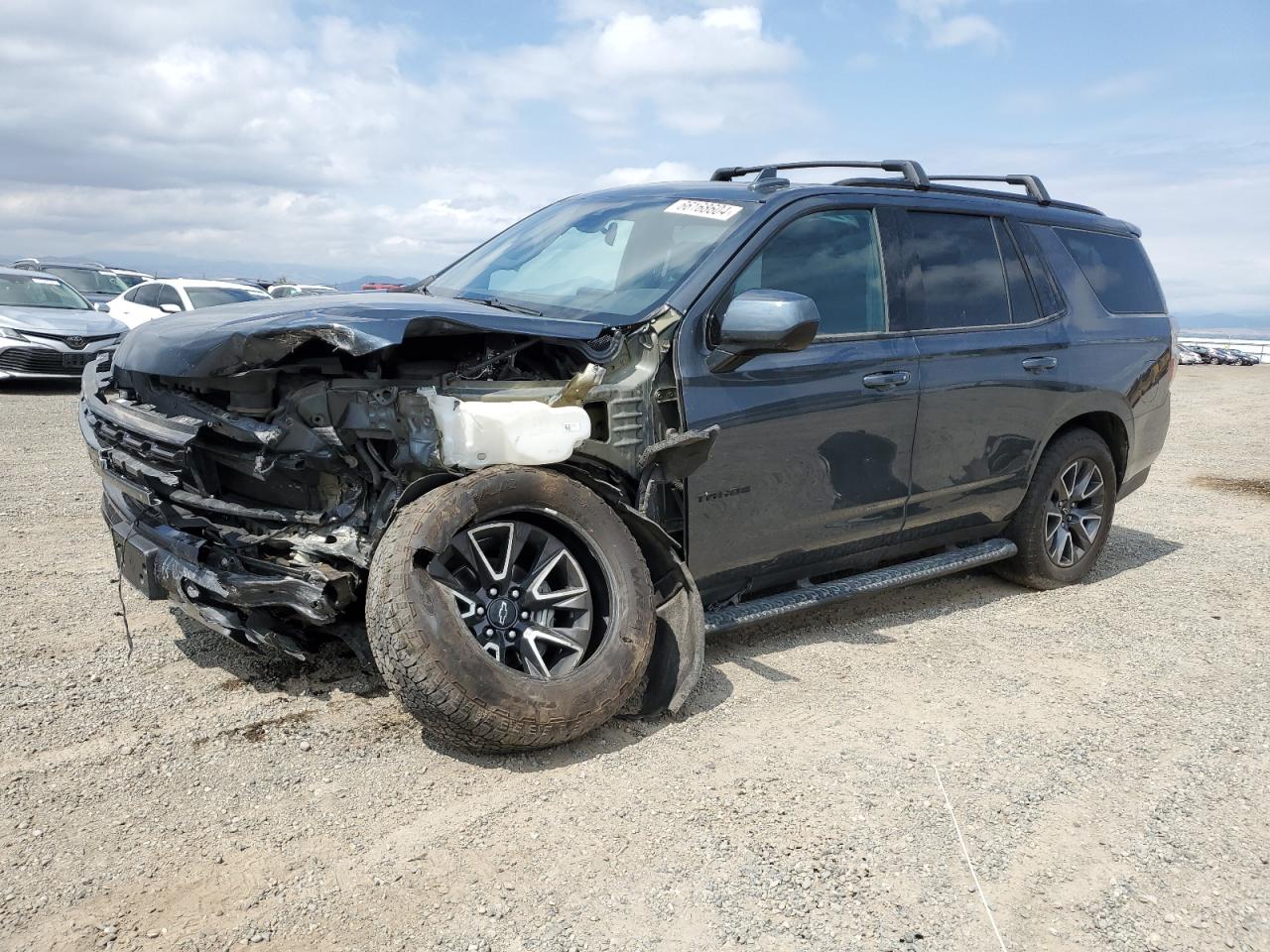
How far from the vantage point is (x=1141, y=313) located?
5746mm

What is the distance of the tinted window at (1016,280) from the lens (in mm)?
5031

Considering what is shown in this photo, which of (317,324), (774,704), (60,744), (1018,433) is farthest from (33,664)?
(1018,433)

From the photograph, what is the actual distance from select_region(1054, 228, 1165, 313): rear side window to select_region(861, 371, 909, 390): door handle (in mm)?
1704

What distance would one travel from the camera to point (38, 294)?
13867 mm

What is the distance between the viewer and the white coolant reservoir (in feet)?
11.0

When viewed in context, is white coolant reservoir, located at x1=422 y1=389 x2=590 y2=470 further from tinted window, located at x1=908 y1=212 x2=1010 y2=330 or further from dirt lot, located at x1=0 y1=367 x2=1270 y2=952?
tinted window, located at x1=908 y1=212 x2=1010 y2=330

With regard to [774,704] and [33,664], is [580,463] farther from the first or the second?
[33,664]

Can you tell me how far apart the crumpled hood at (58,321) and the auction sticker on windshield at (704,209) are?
431 inches

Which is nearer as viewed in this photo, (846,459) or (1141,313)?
(846,459)

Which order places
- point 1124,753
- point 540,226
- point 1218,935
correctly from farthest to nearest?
point 540,226, point 1124,753, point 1218,935

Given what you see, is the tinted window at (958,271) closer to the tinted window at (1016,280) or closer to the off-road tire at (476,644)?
the tinted window at (1016,280)

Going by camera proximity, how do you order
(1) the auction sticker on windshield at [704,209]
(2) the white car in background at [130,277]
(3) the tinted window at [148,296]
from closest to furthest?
(1) the auction sticker on windshield at [704,209] < (3) the tinted window at [148,296] < (2) the white car in background at [130,277]

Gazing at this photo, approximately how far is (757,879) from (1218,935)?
114 centimetres

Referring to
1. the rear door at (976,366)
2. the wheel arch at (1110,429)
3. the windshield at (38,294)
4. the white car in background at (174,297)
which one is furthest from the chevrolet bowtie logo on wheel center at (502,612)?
the white car in background at (174,297)
